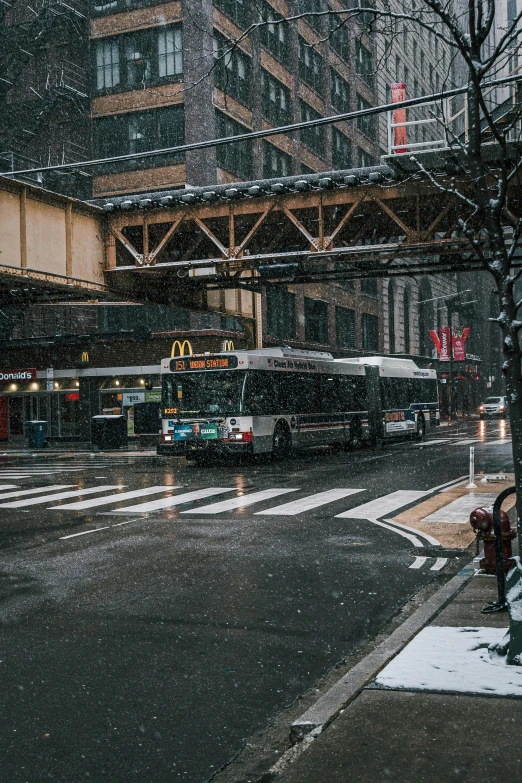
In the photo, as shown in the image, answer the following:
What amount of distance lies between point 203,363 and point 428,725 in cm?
2066

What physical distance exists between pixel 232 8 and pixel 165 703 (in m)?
42.5

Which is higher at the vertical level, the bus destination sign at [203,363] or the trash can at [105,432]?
the bus destination sign at [203,363]

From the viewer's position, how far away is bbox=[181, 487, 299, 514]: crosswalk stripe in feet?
47.1

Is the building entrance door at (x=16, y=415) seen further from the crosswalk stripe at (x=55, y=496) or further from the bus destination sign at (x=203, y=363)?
the crosswalk stripe at (x=55, y=496)

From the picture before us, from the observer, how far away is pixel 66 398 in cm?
4303

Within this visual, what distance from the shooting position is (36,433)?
36.6m

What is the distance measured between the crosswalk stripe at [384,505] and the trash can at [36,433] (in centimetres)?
2331

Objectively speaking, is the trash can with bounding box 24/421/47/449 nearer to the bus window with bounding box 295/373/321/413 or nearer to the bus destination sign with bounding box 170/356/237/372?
the bus destination sign with bounding box 170/356/237/372

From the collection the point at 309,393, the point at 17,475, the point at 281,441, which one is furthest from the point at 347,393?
the point at 17,475

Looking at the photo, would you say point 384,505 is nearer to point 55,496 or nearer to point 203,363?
point 55,496

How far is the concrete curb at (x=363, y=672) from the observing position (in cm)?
472

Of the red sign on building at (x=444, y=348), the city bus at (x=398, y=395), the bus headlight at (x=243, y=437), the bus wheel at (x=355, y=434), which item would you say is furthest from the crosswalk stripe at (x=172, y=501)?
the red sign on building at (x=444, y=348)

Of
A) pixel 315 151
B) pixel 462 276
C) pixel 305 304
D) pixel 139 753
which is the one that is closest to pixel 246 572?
pixel 139 753

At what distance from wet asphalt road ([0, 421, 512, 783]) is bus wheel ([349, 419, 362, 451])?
1649 cm
